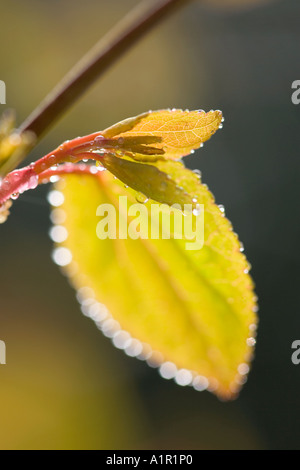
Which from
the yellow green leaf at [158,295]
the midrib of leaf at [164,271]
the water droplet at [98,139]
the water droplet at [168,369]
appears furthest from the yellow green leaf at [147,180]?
the water droplet at [168,369]

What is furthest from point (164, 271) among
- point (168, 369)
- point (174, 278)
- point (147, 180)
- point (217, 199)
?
point (217, 199)

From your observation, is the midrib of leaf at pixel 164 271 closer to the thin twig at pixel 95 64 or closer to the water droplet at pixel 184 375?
the water droplet at pixel 184 375

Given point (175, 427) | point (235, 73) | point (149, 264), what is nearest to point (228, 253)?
point (149, 264)

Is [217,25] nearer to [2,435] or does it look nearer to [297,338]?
[297,338]

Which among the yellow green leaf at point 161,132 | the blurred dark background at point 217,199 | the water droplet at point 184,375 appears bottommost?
the water droplet at point 184,375

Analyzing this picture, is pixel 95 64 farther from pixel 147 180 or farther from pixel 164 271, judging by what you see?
pixel 164 271

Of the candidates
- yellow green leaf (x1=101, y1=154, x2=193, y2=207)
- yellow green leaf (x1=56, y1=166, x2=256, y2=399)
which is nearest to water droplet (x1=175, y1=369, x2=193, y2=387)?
yellow green leaf (x1=56, y1=166, x2=256, y2=399)

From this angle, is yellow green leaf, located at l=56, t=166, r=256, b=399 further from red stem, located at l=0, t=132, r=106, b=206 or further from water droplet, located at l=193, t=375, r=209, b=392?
red stem, located at l=0, t=132, r=106, b=206
